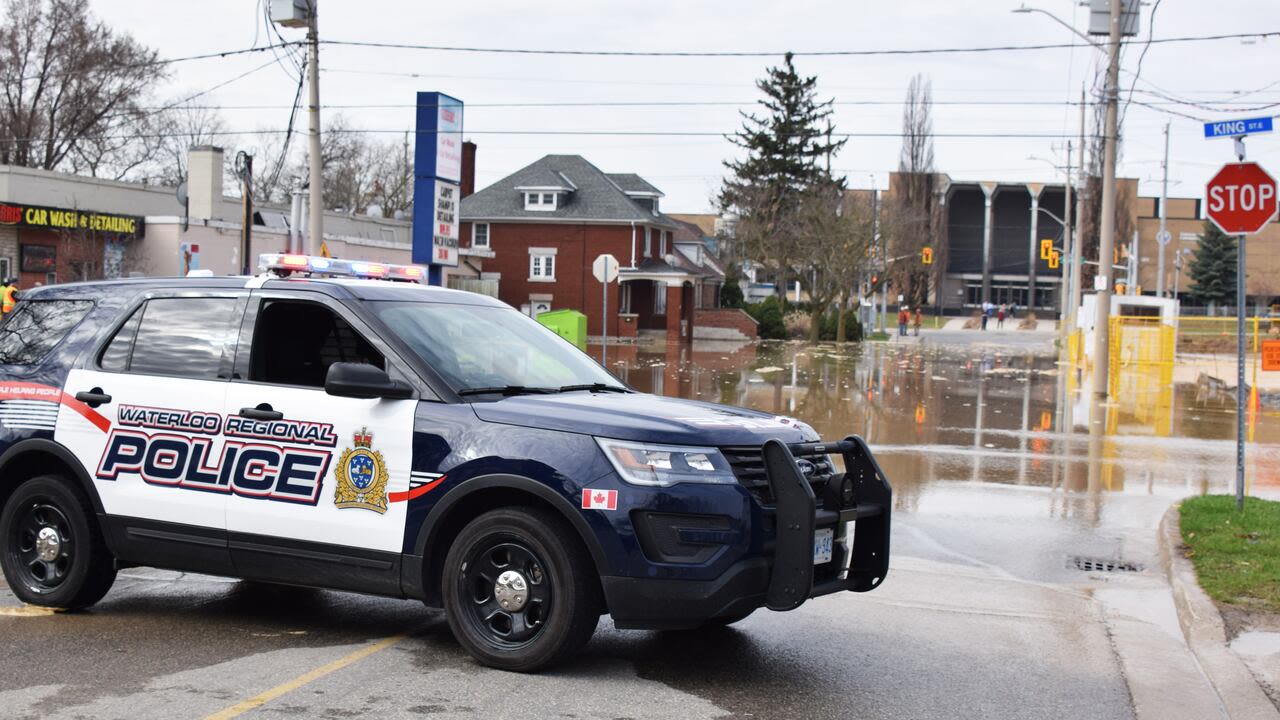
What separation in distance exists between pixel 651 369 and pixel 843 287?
22847mm

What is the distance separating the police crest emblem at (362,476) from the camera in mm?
6180

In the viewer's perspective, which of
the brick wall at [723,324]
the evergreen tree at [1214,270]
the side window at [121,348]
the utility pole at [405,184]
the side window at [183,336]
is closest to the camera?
the side window at [183,336]

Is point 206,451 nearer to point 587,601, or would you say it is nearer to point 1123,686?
point 587,601

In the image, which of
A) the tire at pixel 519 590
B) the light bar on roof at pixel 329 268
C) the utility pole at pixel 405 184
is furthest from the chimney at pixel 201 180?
the utility pole at pixel 405 184

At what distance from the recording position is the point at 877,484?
6.37m

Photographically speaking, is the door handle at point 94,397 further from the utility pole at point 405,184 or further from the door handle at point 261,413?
the utility pole at point 405,184

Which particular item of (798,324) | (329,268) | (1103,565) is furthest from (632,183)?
(329,268)

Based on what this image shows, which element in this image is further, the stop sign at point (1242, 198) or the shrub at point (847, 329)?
the shrub at point (847, 329)

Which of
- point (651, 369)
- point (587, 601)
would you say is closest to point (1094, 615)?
point (587, 601)

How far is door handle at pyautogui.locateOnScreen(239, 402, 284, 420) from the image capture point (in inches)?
255

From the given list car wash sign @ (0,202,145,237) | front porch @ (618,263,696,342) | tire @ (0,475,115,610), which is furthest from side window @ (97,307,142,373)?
front porch @ (618,263,696,342)

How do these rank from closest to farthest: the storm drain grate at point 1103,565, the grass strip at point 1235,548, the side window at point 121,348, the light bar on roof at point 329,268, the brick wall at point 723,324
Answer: the side window at point 121,348
the light bar on roof at point 329,268
the grass strip at point 1235,548
the storm drain grate at point 1103,565
the brick wall at point 723,324

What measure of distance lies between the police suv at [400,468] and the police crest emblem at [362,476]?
11mm

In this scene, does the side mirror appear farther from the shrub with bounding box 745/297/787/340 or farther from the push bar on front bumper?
the shrub with bounding box 745/297/787/340
